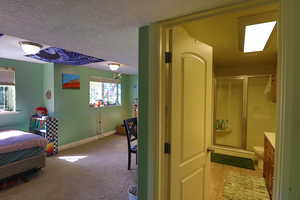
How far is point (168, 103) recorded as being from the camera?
1243 mm

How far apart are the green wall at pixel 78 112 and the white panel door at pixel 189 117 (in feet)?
12.2

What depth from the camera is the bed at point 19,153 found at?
2361 mm

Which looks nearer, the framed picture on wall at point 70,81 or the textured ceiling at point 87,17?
the textured ceiling at point 87,17

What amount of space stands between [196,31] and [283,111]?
1.25m

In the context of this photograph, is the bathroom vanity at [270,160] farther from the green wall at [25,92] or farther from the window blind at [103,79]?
the green wall at [25,92]

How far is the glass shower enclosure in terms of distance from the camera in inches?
148

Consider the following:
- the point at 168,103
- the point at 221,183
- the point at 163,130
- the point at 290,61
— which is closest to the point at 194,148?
the point at 163,130

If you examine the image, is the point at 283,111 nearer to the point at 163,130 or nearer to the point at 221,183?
the point at 163,130

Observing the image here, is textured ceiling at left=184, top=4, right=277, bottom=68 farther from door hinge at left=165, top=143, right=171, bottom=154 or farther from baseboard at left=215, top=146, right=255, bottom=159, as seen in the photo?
baseboard at left=215, top=146, right=255, bottom=159

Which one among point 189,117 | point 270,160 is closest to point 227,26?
point 189,117

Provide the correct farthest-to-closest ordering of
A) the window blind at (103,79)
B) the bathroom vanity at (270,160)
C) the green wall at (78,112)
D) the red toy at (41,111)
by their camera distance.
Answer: the window blind at (103,79) → the green wall at (78,112) → the red toy at (41,111) → the bathroom vanity at (270,160)

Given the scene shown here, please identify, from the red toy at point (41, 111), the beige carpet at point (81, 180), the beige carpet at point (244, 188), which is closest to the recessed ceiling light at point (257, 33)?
the beige carpet at point (244, 188)

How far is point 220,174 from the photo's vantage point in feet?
9.48

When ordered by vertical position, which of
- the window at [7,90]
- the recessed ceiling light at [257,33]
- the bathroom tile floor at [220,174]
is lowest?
the bathroom tile floor at [220,174]
